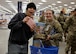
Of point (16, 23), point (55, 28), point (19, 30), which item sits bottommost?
point (55, 28)

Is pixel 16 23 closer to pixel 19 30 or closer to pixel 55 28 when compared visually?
pixel 19 30

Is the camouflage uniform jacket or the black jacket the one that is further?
the camouflage uniform jacket

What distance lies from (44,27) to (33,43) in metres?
0.47

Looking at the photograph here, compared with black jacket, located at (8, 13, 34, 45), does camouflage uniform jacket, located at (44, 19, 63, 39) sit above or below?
below

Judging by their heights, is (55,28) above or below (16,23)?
below

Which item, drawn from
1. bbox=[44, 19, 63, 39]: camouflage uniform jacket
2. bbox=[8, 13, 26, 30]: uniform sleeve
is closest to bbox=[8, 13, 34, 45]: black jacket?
bbox=[8, 13, 26, 30]: uniform sleeve

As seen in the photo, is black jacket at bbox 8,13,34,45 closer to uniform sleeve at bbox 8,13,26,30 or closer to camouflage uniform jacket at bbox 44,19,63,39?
uniform sleeve at bbox 8,13,26,30

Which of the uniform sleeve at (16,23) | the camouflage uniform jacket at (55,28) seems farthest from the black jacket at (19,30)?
the camouflage uniform jacket at (55,28)

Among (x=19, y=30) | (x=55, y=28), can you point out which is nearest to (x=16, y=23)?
(x=19, y=30)

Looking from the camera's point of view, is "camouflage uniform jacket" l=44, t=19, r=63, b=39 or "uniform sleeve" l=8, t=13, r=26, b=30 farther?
"camouflage uniform jacket" l=44, t=19, r=63, b=39

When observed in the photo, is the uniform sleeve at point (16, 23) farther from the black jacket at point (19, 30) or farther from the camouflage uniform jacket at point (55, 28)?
the camouflage uniform jacket at point (55, 28)

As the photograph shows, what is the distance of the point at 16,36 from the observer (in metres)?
3.15

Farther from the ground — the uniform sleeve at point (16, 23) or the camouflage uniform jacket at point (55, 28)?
the uniform sleeve at point (16, 23)

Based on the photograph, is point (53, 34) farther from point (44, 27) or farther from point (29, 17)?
point (29, 17)
